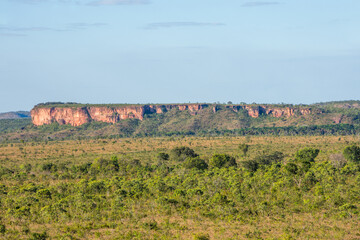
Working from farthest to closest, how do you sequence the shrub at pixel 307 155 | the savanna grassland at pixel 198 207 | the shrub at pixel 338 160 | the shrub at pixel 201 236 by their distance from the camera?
the shrub at pixel 307 155 → the shrub at pixel 338 160 → the savanna grassland at pixel 198 207 → the shrub at pixel 201 236

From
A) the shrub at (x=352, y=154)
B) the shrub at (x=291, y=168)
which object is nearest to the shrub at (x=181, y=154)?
the shrub at (x=352, y=154)

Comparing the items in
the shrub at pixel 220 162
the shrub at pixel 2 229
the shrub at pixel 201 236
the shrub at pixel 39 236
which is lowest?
the shrub at pixel 201 236

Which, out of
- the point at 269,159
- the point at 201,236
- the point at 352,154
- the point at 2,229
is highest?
the point at 352,154

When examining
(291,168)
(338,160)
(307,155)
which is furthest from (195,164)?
(338,160)

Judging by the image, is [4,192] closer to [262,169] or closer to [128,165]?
[128,165]

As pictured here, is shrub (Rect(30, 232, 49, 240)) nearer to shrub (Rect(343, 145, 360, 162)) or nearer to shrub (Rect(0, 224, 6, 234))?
shrub (Rect(0, 224, 6, 234))

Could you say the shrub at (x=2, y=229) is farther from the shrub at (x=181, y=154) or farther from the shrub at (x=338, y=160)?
the shrub at (x=181, y=154)

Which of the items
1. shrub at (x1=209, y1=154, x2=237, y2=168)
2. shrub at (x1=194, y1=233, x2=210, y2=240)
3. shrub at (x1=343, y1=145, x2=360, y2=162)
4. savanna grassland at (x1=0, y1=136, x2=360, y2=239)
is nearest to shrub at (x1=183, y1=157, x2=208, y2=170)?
shrub at (x1=209, y1=154, x2=237, y2=168)

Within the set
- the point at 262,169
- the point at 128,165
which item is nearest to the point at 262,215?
the point at 262,169

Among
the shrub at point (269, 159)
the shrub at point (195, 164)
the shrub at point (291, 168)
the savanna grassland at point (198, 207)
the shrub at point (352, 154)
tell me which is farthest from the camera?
the shrub at point (269, 159)

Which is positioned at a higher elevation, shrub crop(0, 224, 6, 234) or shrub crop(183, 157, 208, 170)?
shrub crop(183, 157, 208, 170)

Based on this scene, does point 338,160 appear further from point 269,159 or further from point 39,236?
point 39,236

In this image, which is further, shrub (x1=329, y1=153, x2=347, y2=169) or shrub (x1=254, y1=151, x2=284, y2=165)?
shrub (x1=254, y1=151, x2=284, y2=165)

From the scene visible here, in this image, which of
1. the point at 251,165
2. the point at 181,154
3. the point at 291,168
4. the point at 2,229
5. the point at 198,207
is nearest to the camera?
the point at 2,229
